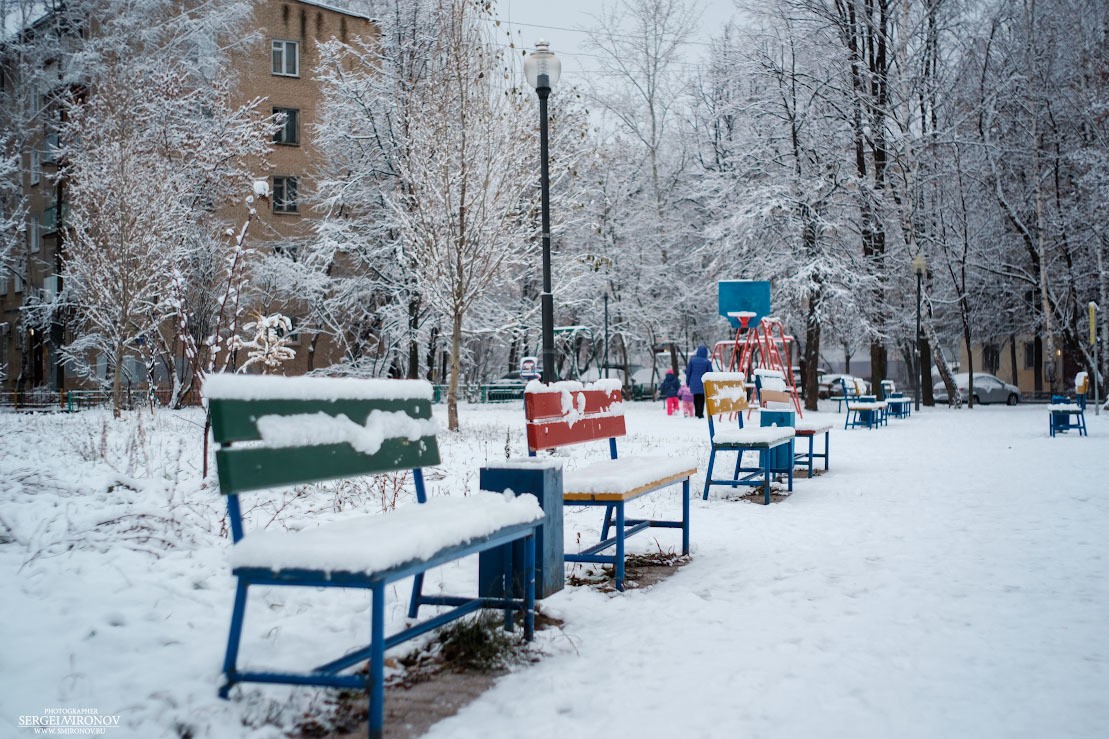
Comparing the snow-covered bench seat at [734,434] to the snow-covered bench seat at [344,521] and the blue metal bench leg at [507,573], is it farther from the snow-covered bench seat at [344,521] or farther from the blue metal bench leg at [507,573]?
the snow-covered bench seat at [344,521]

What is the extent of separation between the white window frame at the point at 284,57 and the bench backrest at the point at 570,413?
31.6m

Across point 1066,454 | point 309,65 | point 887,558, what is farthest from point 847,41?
point 887,558

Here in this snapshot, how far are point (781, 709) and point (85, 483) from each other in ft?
19.3

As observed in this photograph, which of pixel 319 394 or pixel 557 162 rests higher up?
pixel 557 162

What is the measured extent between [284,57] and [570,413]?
1286 inches

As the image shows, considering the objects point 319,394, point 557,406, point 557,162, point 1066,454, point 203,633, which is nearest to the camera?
point 319,394

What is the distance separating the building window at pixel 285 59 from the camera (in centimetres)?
3462

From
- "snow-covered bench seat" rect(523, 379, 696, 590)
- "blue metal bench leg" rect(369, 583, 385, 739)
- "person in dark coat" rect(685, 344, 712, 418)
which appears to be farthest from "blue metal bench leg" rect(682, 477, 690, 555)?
"person in dark coat" rect(685, 344, 712, 418)

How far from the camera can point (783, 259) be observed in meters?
27.0

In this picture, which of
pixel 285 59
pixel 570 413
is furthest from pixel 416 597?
pixel 285 59

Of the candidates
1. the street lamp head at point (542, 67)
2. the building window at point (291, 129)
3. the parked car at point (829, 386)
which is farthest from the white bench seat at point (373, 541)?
Answer: the parked car at point (829, 386)

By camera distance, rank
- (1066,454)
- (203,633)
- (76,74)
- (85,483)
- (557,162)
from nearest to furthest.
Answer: (203,633), (85,483), (1066,454), (557,162), (76,74)

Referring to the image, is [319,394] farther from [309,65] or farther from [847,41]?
[309,65]

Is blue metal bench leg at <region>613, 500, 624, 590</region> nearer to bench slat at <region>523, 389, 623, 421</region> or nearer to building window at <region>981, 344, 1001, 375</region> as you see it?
bench slat at <region>523, 389, 623, 421</region>
